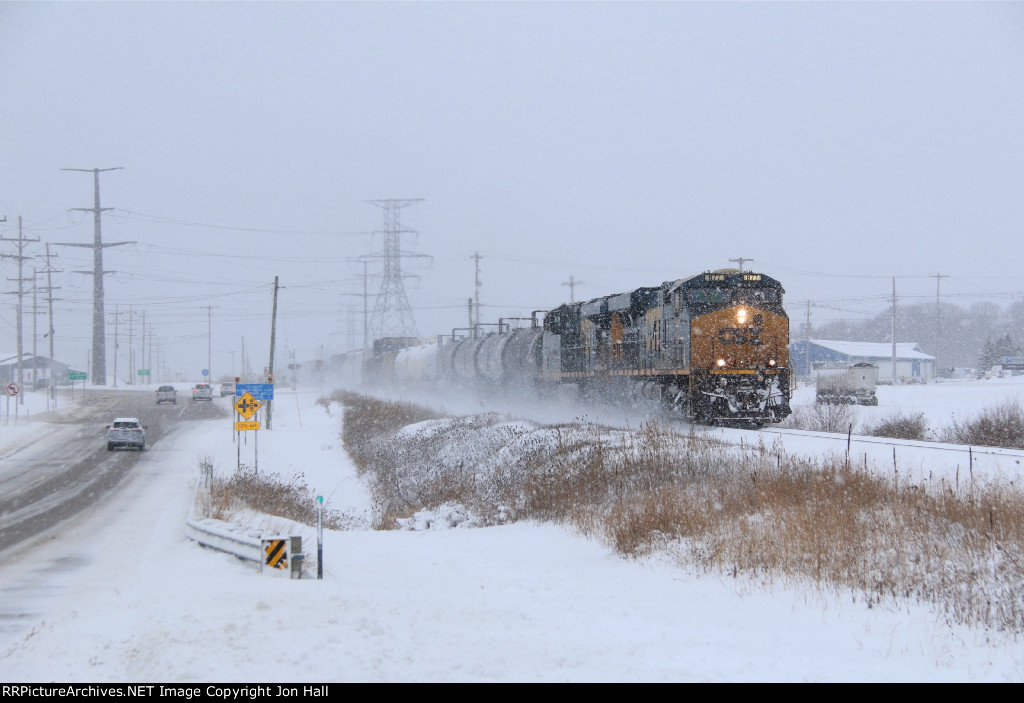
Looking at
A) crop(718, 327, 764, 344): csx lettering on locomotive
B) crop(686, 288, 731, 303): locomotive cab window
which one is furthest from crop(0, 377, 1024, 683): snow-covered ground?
crop(686, 288, 731, 303): locomotive cab window

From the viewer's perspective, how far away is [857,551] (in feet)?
31.4

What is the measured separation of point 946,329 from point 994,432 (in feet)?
420

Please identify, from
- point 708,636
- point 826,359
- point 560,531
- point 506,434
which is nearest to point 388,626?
point 708,636

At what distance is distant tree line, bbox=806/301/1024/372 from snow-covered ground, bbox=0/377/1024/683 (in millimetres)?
125746

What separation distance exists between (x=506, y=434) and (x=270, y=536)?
45.6 ft

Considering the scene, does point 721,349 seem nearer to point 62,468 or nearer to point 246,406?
point 246,406

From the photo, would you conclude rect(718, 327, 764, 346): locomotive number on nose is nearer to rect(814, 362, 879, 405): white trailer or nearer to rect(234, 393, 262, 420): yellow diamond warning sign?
rect(234, 393, 262, 420): yellow diamond warning sign

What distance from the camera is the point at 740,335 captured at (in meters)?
21.3

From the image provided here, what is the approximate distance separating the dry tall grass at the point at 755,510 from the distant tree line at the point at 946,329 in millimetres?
117788

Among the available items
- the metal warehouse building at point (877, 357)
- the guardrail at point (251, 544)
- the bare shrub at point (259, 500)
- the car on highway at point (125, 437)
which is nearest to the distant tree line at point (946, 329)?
the metal warehouse building at point (877, 357)

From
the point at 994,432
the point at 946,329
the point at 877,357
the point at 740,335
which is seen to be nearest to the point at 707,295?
the point at 740,335

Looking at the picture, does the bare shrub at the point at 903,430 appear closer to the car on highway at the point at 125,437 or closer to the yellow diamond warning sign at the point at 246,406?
the yellow diamond warning sign at the point at 246,406

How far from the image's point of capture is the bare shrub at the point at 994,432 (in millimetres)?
19109
